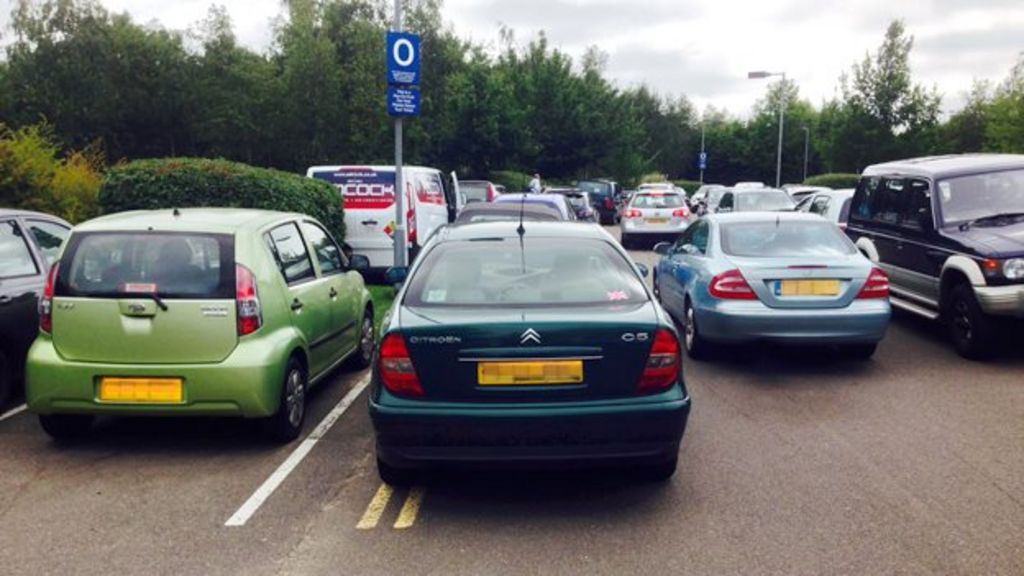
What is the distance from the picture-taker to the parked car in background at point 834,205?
47.8 feet

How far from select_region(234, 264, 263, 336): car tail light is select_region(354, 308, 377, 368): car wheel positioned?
256 cm

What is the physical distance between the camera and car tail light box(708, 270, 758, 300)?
26.6ft

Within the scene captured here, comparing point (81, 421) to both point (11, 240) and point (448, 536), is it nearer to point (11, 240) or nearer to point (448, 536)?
point (11, 240)

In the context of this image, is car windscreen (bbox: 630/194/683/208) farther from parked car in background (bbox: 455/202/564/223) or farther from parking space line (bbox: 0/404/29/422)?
parking space line (bbox: 0/404/29/422)

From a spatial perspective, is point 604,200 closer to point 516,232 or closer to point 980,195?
point 980,195

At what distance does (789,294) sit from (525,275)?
148 inches

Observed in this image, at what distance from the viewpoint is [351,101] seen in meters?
41.0

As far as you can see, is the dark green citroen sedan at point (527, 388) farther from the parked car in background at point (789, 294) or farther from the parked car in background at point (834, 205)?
the parked car in background at point (834, 205)

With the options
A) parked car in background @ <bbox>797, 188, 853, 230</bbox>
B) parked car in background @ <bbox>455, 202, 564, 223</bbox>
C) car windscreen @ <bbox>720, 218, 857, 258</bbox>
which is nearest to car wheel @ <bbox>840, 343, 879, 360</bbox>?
car windscreen @ <bbox>720, 218, 857, 258</bbox>

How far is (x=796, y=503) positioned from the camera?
494cm

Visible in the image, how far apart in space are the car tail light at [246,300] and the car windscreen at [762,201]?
49.6 feet

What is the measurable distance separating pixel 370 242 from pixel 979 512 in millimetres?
11329

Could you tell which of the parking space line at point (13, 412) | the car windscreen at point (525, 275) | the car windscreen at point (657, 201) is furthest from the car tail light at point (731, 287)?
the car windscreen at point (657, 201)

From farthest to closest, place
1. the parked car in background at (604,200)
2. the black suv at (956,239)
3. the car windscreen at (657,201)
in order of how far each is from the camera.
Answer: the parked car in background at (604,200)
the car windscreen at (657,201)
the black suv at (956,239)
